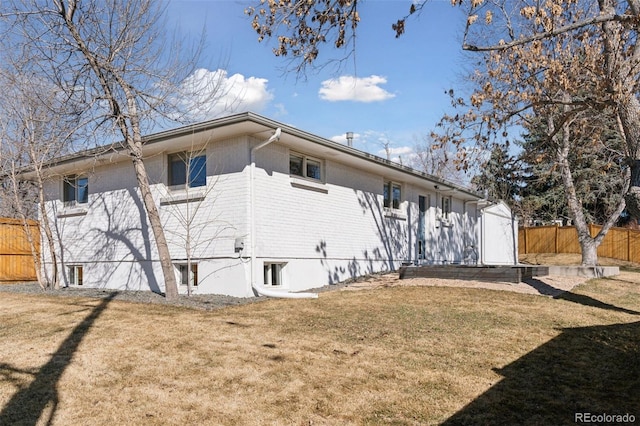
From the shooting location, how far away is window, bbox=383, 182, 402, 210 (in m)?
16.5

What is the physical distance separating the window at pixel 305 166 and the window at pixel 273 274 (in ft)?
7.82

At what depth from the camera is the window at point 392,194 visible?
1655cm

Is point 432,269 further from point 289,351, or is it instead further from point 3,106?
point 3,106

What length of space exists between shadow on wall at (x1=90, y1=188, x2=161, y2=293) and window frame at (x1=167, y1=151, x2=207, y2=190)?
1.26 m

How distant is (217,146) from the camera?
11172mm

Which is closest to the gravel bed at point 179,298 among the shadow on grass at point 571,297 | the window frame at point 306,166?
the window frame at point 306,166

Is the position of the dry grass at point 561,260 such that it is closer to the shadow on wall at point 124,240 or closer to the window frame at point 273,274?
the window frame at point 273,274

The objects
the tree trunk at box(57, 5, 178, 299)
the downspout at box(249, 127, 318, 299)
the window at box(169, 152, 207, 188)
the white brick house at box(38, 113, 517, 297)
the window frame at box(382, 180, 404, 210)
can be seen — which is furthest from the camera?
the window frame at box(382, 180, 404, 210)

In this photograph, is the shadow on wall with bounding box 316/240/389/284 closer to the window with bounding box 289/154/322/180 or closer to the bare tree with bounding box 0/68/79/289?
the window with bounding box 289/154/322/180

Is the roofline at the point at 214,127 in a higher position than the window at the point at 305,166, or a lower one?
higher

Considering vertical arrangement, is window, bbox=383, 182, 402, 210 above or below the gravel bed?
above

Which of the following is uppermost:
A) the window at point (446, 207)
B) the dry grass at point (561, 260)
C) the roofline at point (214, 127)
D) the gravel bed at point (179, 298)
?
the roofline at point (214, 127)

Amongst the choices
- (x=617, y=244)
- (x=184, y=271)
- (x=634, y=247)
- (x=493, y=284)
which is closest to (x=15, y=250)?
(x=184, y=271)

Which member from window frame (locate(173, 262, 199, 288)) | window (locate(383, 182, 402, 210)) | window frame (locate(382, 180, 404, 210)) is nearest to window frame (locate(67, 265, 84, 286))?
window frame (locate(173, 262, 199, 288))
